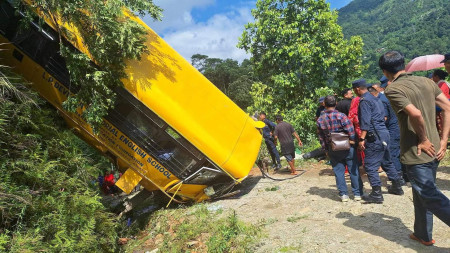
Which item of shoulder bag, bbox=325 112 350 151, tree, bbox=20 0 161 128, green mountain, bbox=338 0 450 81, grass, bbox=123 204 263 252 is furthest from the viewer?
green mountain, bbox=338 0 450 81

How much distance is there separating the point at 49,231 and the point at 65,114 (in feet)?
7.76

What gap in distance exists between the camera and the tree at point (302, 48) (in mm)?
13594

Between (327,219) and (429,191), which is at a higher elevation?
(429,191)

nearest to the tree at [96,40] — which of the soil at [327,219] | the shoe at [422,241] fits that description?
the soil at [327,219]

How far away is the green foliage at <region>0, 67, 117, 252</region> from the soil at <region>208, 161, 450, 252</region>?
7.81 ft

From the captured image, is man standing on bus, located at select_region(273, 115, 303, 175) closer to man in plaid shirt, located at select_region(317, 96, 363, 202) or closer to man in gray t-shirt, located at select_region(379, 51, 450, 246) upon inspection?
man in plaid shirt, located at select_region(317, 96, 363, 202)

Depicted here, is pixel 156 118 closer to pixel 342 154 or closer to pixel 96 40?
pixel 96 40

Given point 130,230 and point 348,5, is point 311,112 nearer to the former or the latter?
point 130,230

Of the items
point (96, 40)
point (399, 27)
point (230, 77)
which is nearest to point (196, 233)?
point (96, 40)

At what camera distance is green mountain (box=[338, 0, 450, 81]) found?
82.5m

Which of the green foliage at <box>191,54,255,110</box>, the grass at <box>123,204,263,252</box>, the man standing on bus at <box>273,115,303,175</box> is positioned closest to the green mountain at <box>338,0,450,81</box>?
the green foliage at <box>191,54,255,110</box>

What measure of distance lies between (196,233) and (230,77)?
53.7 meters

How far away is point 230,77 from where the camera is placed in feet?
190

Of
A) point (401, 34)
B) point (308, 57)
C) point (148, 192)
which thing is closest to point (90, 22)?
point (148, 192)
